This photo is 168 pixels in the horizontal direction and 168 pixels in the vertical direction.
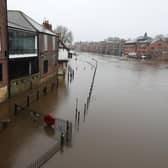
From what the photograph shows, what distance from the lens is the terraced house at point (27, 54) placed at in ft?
55.7

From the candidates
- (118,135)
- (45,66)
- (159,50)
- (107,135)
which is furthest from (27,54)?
(159,50)

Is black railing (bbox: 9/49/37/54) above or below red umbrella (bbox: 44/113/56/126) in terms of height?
above

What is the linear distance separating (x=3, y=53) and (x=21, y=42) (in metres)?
3.40

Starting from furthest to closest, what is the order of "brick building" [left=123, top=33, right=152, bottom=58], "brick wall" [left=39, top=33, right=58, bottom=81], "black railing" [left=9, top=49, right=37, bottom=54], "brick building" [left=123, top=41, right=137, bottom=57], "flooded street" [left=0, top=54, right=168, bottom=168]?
"brick building" [left=123, top=41, right=137, bottom=57] → "brick building" [left=123, top=33, right=152, bottom=58] → "brick wall" [left=39, top=33, right=58, bottom=81] → "black railing" [left=9, top=49, right=37, bottom=54] → "flooded street" [left=0, top=54, right=168, bottom=168]

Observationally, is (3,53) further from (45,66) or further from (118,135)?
(118,135)

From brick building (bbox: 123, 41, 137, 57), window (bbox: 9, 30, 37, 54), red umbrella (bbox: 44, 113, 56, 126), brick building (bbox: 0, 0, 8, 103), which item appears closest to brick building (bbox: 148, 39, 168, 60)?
brick building (bbox: 123, 41, 137, 57)

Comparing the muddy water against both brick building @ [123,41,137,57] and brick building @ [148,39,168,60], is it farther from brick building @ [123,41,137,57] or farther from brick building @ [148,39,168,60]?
brick building @ [123,41,137,57]

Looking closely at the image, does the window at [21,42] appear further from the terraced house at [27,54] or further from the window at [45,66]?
the window at [45,66]

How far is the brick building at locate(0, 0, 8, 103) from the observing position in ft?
48.2

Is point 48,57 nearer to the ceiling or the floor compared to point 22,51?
nearer to the floor

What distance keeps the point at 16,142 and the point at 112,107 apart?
9.47m

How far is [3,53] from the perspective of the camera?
1502 cm

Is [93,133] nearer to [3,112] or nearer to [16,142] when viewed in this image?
[16,142]

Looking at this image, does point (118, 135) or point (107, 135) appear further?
point (118, 135)
